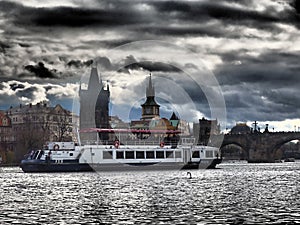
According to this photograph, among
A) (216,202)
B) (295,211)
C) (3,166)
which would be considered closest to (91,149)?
(3,166)

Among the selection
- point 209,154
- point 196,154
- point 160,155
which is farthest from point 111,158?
point 209,154

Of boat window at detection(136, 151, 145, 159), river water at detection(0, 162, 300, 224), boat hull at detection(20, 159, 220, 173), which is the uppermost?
boat window at detection(136, 151, 145, 159)

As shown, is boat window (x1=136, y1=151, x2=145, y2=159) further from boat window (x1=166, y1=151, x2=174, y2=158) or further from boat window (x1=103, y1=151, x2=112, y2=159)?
boat window (x1=103, y1=151, x2=112, y2=159)

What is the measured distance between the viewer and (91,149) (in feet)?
367

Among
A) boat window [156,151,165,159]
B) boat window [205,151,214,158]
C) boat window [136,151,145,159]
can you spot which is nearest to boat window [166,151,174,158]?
boat window [156,151,165,159]

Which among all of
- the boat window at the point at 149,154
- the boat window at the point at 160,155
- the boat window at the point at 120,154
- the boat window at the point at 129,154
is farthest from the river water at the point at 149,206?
the boat window at the point at 160,155

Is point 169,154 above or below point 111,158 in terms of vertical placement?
above

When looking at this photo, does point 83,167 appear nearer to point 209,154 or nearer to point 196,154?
point 196,154

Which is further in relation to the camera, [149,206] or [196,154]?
[196,154]

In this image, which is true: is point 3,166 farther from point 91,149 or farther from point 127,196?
point 127,196

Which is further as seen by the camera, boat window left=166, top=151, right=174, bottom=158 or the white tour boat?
boat window left=166, top=151, right=174, bottom=158

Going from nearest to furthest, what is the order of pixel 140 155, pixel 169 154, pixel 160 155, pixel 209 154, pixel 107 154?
1. pixel 107 154
2. pixel 140 155
3. pixel 160 155
4. pixel 169 154
5. pixel 209 154

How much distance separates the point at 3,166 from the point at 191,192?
103 metres

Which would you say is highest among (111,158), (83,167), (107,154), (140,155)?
A: (107,154)
